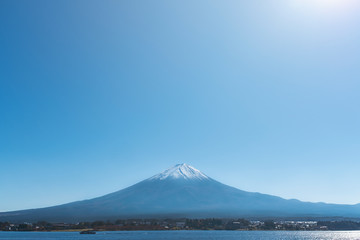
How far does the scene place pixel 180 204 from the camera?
6014 inches

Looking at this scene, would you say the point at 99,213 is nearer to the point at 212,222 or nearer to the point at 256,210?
the point at 212,222

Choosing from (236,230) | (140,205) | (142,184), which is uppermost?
(142,184)

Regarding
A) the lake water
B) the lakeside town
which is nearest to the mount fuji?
the lakeside town

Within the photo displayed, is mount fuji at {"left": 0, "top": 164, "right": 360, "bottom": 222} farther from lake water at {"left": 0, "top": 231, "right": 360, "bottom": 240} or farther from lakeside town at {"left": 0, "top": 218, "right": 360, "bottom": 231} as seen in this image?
lake water at {"left": 0, "top": 231, "right": 360, "bottom": 240}

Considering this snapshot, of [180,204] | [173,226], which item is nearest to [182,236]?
[173,226]

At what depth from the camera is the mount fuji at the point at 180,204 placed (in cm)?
13288

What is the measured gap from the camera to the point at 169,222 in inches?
3888

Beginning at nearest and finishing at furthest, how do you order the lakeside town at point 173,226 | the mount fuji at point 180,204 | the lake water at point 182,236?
1. the lake water at point 182,236
2. the lakeside town at point 173,226
3. the mount fuji at point 180,204

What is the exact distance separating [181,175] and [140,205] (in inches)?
2100

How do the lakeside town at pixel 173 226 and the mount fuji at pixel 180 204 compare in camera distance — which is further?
the mount fuji at pixel 180 204

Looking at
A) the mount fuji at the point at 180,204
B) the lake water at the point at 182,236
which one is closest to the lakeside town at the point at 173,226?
the lake water at the point at 182,236

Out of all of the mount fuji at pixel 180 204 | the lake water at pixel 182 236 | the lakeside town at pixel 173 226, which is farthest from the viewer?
the mount fuji at pixel 180 204

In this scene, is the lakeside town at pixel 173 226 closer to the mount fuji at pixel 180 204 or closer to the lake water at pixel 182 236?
the lake water at pixel 182 236

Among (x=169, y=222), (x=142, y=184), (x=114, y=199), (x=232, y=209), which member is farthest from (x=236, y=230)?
(x=142, y=184)
